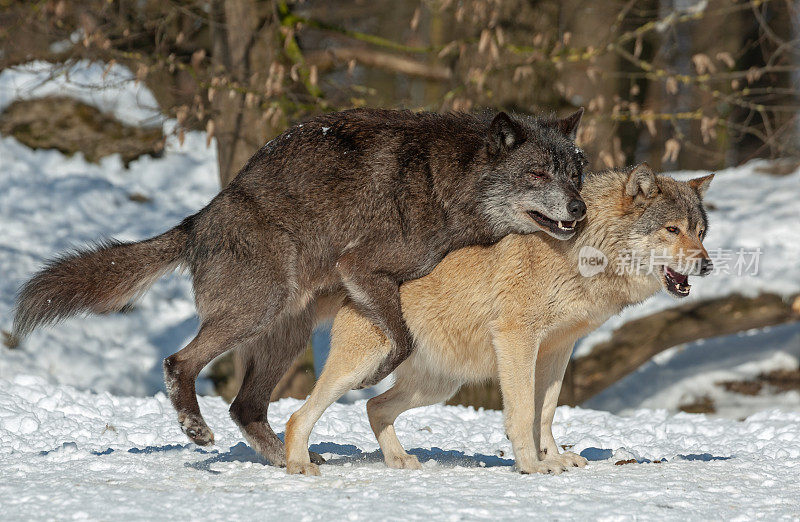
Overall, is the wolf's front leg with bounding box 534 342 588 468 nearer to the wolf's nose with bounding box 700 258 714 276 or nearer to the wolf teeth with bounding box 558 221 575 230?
the wolf teeth with bounding box 558 221 575 230

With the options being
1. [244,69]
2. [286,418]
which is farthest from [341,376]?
[244,69]

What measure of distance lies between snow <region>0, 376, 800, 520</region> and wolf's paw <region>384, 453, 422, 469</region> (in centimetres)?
9

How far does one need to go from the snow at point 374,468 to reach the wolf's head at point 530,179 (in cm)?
153

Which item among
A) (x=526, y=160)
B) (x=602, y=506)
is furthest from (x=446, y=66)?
(x=602, y=506)

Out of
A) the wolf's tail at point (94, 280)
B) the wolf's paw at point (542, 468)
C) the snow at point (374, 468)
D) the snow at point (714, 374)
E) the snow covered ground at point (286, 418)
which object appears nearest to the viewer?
the snow at point (374, 468)

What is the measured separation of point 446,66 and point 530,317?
15.7 feet

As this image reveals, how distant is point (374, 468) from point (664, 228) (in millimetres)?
2361

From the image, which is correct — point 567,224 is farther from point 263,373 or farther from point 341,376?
point 263,373

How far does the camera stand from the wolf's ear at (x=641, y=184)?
18.1 feet

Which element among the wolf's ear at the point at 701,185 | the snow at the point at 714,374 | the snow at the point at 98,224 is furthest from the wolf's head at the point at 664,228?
the snow at the point at 714,374

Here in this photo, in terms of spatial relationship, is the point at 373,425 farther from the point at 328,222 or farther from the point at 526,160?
the point at 526,160

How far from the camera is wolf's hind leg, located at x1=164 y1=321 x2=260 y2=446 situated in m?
5.29

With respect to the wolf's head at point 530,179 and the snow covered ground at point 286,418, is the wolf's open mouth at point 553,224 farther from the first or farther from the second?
the snow covered ground at point 286,418

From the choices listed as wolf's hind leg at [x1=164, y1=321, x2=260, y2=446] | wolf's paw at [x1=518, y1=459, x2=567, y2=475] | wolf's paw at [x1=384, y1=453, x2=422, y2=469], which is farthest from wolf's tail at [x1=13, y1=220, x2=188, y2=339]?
wolf's paw at [x1=518, y1=459, x2=567, y2=475]
